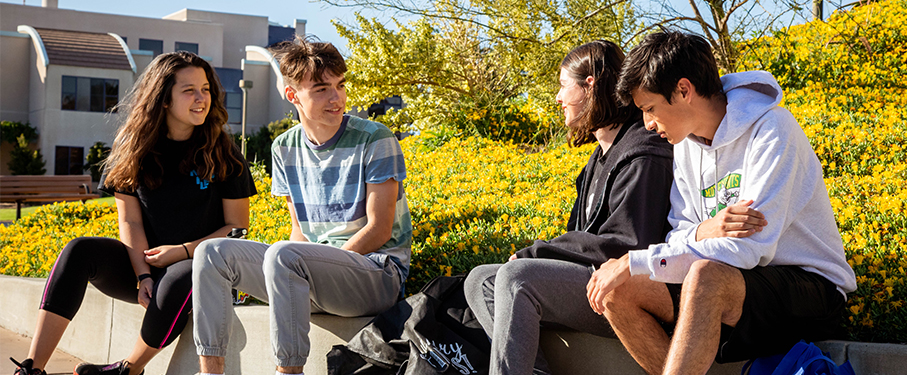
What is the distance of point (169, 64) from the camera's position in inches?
149

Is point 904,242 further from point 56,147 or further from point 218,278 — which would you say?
point 56,147

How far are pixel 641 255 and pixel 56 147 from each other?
1309 inches

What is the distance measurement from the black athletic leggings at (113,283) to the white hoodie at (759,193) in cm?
213

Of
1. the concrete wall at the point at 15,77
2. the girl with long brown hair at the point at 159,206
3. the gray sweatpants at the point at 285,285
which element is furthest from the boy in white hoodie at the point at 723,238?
the concrete wall at the point at 15,77

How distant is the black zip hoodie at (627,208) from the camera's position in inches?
100

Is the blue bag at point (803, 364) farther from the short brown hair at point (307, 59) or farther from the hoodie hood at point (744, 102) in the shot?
the short brown hair at point (307, 59)

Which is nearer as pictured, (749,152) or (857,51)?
(749,152)

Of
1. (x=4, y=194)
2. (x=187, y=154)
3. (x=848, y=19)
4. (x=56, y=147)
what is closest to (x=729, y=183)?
(x=187, y=154)

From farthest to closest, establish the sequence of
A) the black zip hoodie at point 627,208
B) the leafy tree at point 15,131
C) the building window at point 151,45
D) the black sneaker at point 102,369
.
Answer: the building window at point 151,45 < the leafy tree at point 15,131 < the black sneaker at point 102,369 < the black zip hoodie at point 627,208

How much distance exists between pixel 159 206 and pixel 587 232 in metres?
2.24

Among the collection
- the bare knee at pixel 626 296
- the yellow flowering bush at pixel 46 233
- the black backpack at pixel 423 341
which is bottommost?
the yellow flowering bush at pixel 46 233

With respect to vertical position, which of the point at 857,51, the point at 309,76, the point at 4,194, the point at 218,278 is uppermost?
the point at 857,51

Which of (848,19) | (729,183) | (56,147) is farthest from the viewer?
(56,147)

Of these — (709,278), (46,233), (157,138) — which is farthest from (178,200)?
(46,233)
